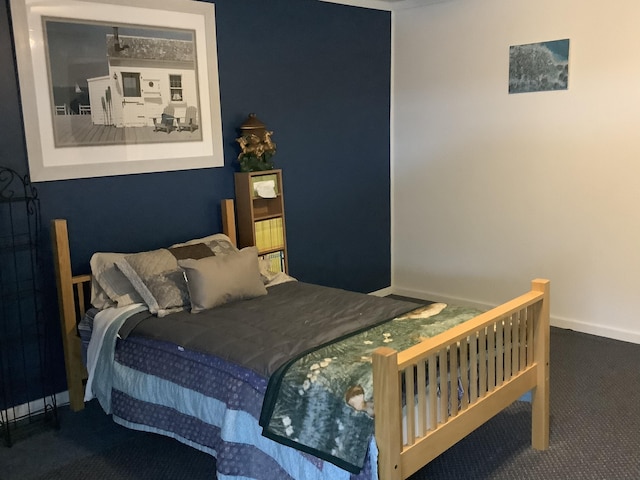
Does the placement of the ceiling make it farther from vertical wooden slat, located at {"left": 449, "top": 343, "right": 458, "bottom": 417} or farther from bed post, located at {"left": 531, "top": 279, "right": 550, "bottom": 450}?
vertical wooden slat, located at {"left": 449, "top": 343, "right": 458, "bottom": 417}

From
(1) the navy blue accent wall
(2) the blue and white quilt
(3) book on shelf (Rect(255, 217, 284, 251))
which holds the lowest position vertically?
(2) the blue and white quilt

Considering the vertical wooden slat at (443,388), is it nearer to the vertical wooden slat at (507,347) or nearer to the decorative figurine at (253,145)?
the vertical wooden slat at (507,347)

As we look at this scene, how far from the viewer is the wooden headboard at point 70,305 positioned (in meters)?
3.18

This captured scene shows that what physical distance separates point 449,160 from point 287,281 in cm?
189

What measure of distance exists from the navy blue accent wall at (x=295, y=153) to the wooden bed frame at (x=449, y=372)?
328 millimetres

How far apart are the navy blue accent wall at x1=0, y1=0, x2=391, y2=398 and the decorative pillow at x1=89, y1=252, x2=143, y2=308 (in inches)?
6.9

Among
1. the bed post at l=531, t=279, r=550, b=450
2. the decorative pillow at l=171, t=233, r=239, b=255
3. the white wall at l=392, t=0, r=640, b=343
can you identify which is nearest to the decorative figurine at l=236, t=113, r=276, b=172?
the decorative pillow at l=171, t=233, r=239, b=255

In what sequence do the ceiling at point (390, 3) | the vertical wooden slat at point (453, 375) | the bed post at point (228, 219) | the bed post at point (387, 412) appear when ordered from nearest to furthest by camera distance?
the bed post at point (387, 412)
the vertical wooden slat at point (453, 375)
the bed post at point (228, 219)
the ceiling at point (390, 3)

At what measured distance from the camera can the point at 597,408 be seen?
3.23 m

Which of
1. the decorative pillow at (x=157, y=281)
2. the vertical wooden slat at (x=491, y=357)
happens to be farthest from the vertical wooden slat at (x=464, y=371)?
the decorative pillow at (x=157, y=281)

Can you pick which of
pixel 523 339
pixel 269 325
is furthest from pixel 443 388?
pixel 269 325

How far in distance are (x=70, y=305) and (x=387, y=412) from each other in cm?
199

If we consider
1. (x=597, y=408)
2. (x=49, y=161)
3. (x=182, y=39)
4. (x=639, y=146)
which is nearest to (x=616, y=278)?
(x=639, y=146)

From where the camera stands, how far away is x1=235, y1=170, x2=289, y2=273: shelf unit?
13.1 feet
